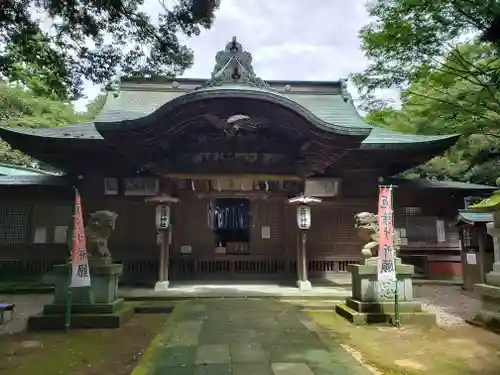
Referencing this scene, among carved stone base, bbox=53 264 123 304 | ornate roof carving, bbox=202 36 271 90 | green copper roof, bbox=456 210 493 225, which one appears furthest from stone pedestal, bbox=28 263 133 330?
green copper roof, bbox=456 210 493 225

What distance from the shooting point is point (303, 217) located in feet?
34.8

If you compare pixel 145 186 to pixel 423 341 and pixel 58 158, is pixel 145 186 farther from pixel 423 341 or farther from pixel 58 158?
pixel 423 341

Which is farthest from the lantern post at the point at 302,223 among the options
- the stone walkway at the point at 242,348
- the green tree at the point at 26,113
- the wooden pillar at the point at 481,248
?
the green tree at the point at 26,113

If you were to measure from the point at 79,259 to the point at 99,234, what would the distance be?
94cm

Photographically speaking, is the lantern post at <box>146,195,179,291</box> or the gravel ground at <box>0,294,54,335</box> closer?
the gravel ground at <box>0,294,54,335</box>

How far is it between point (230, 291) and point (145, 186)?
13.8ft

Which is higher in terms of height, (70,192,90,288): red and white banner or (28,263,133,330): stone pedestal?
(70,192,90,288): red and white banner

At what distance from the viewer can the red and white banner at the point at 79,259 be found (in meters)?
6.39

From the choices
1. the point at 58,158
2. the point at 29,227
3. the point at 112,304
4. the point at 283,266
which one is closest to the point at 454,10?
the point at 283,266

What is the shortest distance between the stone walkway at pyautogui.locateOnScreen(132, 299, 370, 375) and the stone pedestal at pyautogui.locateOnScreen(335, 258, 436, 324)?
41.4 inches

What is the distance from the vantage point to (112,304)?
22.9 ft

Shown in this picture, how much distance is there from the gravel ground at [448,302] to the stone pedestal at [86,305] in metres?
6.05

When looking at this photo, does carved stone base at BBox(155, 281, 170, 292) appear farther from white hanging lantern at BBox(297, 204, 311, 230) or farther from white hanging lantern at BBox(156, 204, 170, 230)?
white hanging lantern at BBox(297, 204, 311, 230)

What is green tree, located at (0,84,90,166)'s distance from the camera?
19812mm
